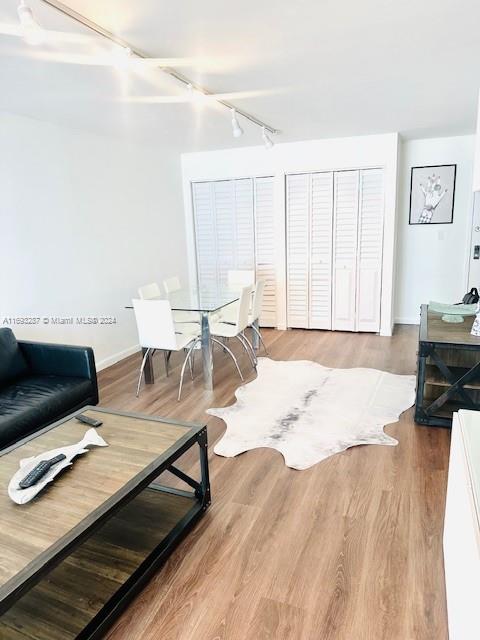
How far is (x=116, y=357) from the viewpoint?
4.61 meters

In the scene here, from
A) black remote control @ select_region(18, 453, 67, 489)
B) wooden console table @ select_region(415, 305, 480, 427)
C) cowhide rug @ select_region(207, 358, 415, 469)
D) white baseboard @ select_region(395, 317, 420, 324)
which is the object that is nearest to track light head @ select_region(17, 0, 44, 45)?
black remote control @ select_region(18, 453, 67, 489)

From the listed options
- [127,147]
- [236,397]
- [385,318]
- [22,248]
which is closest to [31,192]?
[22,248]

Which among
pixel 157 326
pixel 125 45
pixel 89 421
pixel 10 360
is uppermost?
pixel 125 45

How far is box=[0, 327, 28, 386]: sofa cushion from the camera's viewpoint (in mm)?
2977

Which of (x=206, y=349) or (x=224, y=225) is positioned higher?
(x=224, y=225)

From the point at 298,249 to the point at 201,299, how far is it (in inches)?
73.9

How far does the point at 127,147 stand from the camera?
463 cm

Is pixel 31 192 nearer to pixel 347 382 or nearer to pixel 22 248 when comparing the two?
pixel 22 248

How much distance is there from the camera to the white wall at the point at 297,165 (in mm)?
4793

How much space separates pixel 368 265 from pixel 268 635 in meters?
4.31

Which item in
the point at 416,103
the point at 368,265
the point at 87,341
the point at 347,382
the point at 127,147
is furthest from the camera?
the point at 368,265

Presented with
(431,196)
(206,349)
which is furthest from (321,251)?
(206,349)

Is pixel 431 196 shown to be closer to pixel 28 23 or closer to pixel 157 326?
pixel 157 326

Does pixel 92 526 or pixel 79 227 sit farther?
pixel 79 227
